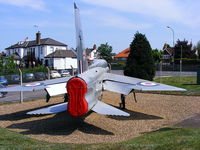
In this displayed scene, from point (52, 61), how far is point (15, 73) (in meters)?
34.5

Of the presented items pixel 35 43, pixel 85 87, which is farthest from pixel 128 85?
pixel 35 43

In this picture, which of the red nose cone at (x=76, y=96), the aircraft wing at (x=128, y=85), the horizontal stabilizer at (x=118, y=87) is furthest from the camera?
the horizontal stabilizer at (x=118, y=87)

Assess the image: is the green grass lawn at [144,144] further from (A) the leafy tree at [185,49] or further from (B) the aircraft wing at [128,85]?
(A) the leafy tree at [185,49]

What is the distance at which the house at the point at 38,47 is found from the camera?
225 ft

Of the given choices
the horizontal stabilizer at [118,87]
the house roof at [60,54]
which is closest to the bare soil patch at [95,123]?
the horizontal stabilizer at [118,87]

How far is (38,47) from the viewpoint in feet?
230

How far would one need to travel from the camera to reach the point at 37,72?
37.0m

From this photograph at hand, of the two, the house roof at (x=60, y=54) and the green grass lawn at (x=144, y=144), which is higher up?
the house roof at (x=60, y=54)

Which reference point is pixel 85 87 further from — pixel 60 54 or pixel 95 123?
pixel 60 54

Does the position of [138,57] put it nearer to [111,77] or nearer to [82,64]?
[111,77]

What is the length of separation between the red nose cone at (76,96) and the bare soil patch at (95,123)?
1001 millimetres

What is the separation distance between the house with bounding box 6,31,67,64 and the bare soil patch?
178 feet

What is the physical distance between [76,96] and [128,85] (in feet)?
13.5

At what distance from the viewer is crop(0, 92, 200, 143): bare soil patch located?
9.24 metres
